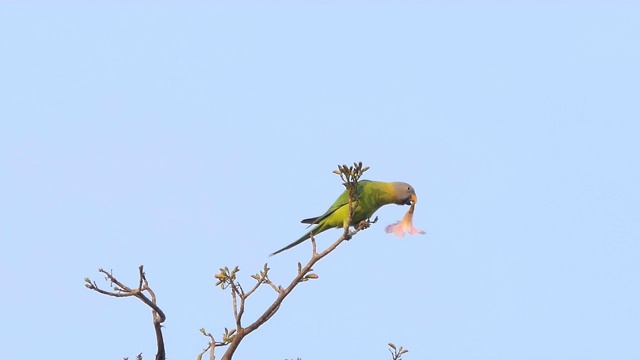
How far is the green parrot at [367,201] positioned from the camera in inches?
363

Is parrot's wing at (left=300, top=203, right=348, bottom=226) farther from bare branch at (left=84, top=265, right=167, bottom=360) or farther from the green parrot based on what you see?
bare branch at (left=84, top=265, right=167, bottom=360)

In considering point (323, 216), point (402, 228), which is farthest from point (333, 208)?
point (402, 228)

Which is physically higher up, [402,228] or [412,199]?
[412,199]

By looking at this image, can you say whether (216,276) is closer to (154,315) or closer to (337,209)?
(154,315)

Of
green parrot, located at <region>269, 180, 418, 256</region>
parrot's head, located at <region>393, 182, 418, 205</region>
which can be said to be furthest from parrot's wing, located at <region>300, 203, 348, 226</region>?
parrot's head, located at <region>393, 182, 418, 205</region>

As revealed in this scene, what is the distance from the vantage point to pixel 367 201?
9320 mm

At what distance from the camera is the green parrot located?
9219 mm

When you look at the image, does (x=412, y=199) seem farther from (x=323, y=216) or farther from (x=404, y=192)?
(x=323, y=216)

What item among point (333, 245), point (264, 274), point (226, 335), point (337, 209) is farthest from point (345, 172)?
point (337, 209)

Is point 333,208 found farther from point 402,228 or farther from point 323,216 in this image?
point 402,228

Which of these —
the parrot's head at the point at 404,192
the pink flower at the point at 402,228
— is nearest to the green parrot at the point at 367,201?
the parrot's head at the point at 404,192

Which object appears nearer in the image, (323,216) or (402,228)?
(402,228)

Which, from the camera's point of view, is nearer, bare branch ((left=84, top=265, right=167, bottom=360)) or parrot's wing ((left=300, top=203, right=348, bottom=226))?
bare branch ((left=84, top=265, right=167, bottom=360))

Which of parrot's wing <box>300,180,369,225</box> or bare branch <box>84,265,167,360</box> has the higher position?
parrot's wing <box>300,180,369,225</box>
